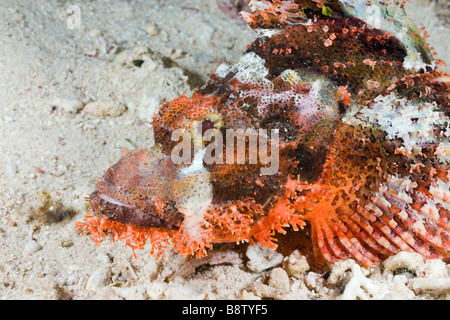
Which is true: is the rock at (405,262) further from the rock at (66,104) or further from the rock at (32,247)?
the rock at (66,104)

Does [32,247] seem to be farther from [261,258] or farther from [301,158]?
[301,158]

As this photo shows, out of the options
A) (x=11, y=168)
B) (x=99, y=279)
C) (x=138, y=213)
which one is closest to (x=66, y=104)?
(x=11, y=168)

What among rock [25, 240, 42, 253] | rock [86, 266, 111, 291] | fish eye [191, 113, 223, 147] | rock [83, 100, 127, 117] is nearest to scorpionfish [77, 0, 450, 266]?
fish eye [191, 113, 223, 147]

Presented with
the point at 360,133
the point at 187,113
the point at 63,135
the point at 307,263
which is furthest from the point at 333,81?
the point at 63,135

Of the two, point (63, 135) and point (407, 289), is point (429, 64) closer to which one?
point (407, 289)

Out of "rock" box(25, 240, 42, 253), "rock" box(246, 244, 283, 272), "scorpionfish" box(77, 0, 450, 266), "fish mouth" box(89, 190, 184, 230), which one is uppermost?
"scorpionfish" box(77, 0, 450, 266)

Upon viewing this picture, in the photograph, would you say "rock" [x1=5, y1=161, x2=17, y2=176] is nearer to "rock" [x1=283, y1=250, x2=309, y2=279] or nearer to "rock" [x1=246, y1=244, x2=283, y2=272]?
"rock" [x1=246, y1=244, x2=283, y2=272]
